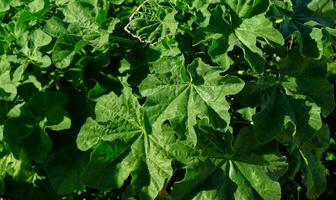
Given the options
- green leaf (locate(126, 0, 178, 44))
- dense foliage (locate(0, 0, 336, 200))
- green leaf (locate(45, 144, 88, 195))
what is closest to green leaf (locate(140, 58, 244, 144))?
dense foliage (locate(0, 0, 336, 200))

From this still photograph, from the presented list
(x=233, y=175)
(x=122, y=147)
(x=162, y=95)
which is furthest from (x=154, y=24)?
(x=233, y=175)

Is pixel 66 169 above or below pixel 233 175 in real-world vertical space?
below

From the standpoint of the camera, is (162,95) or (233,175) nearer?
(162,95)

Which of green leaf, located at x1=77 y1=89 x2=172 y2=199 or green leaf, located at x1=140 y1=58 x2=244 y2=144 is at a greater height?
green leaf, located at x1=140 y1=58 x2=244 y2=144

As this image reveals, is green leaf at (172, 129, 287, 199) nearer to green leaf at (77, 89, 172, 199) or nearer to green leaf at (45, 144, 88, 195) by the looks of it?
green leaf at (77, 89, 172, 199)

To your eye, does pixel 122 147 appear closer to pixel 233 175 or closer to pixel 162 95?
pixel 162 95

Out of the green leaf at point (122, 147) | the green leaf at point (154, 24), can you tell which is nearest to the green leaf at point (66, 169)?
the green leaf at point (122, 147)

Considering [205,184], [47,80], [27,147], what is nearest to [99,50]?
[47,80]

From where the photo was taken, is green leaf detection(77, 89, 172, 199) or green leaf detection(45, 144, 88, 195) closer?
green leaf detection(77, 89, 172, 199)
